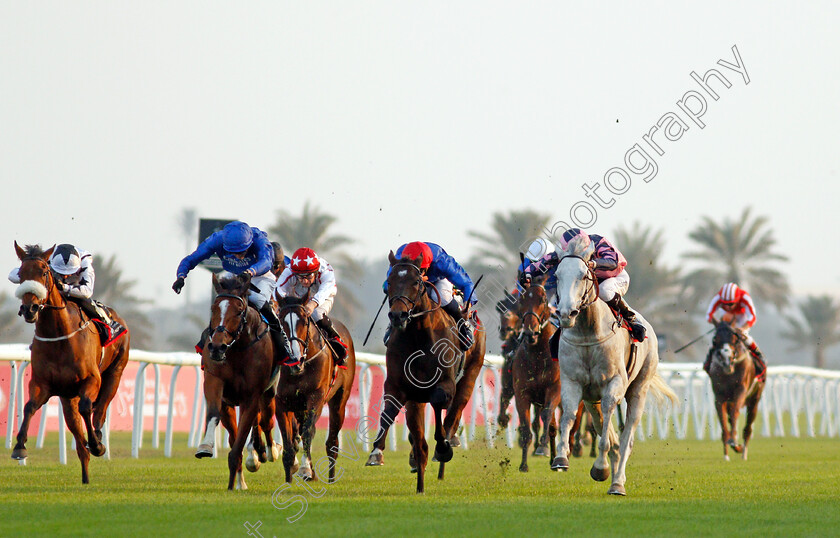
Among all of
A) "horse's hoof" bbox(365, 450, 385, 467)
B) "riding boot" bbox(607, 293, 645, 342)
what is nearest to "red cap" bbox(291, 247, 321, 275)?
"horse's hoof" bbox(365, 450, 385, 467)

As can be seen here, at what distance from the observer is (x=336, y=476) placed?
10703 millimetres

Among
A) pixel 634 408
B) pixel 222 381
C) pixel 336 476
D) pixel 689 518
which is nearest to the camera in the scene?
pixel 689 518

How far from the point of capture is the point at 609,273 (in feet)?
31.8

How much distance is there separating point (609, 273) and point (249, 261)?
3.10 m

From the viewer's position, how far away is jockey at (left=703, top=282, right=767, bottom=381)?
1647cm

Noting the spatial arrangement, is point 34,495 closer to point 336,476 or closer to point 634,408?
point 336,476

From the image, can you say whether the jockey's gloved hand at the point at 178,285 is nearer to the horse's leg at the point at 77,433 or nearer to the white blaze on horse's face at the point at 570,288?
the horse's leg at the point at 77,433

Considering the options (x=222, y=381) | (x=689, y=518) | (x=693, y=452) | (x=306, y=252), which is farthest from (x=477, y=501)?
(x=693, y=452)

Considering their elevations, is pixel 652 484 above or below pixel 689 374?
below

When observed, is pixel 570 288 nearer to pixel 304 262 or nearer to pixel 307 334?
pixel 307 334

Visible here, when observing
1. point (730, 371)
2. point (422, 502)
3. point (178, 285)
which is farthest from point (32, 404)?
point (730, 371)

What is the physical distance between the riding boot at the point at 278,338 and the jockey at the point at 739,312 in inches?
335

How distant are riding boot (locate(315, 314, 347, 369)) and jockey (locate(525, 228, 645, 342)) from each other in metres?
2.00

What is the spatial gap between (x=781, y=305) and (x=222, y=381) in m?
34.6
